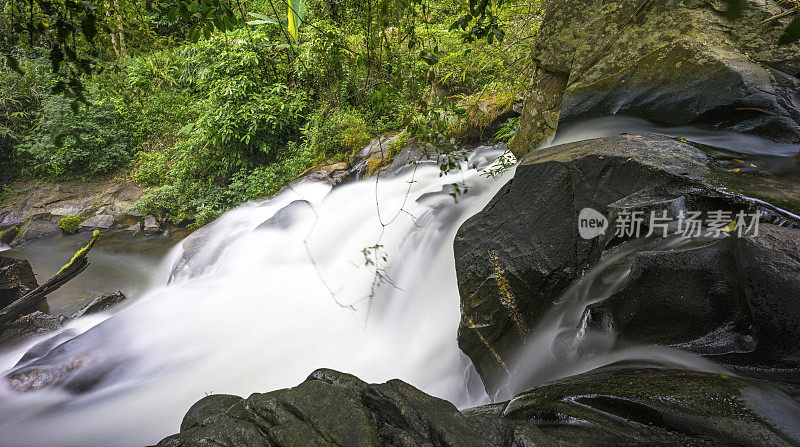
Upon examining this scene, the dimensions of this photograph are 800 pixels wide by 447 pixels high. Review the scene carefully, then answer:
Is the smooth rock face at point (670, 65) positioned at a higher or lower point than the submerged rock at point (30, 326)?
higher

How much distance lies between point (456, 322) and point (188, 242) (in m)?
4.62

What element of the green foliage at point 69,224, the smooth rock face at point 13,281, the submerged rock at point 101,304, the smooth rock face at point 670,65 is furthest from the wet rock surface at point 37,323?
the smooth rock face at point 670,65

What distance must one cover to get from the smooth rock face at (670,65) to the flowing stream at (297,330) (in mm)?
197

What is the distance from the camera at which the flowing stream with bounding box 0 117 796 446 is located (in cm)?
273

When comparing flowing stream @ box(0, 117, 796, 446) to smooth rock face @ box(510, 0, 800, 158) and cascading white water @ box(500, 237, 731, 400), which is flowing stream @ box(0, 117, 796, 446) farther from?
smooth rock face @ box(510, 0, 800, 158)

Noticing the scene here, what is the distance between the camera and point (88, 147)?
34.1ft

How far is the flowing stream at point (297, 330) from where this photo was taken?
273 centimetres

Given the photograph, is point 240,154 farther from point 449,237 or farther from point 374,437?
point 374,437

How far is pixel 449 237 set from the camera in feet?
12.6

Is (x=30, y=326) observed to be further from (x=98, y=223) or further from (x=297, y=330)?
(x=98, y=223)

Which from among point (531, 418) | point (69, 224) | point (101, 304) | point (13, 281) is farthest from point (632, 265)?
point (69, 224)

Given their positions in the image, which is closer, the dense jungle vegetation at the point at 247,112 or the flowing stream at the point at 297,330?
the flowing stream at the point at 297,330

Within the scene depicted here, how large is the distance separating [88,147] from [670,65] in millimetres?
12857

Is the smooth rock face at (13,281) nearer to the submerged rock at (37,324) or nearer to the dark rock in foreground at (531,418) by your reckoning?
the submerged rock at (37,324)
